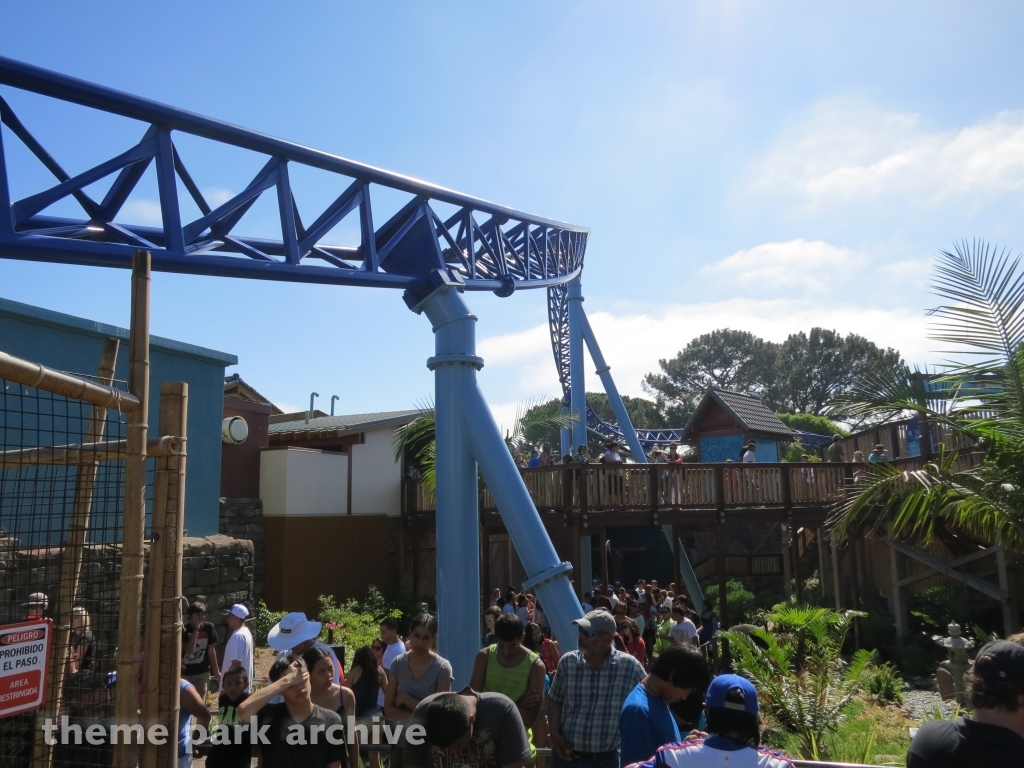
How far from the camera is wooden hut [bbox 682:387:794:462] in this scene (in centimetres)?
2730

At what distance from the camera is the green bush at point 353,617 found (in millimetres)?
12843

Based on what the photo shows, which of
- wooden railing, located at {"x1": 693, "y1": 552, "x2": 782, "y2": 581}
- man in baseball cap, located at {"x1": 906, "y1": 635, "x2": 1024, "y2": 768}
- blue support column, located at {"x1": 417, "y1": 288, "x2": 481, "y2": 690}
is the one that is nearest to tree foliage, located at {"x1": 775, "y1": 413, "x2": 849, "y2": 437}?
wooden railing, located at {"x1": 693, "y1": 552, "x2": 782, "y2": 581}

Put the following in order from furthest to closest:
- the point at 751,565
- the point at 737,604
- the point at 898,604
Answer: the point at 751,565 → the point at 737,604 → the point at 898,604

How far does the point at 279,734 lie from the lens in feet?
12.1

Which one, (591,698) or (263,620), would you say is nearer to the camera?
(591,698)

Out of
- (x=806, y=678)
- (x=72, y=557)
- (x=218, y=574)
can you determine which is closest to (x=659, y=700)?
(x=72, y=557)

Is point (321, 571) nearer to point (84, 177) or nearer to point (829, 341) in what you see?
point (84, 177)

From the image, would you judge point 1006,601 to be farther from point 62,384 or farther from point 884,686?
point 62,384

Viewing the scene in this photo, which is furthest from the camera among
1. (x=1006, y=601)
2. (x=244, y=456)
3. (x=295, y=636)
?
(x=244, y=456)

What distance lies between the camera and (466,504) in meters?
7.18

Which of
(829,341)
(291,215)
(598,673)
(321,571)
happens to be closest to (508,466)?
(291,215)

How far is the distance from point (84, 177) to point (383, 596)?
12.6 meters

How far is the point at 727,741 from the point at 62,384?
102 inches

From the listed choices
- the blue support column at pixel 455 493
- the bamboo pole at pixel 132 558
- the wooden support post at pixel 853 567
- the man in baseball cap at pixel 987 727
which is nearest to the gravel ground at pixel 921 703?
the wooden support post at pixel 853 567
